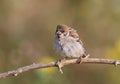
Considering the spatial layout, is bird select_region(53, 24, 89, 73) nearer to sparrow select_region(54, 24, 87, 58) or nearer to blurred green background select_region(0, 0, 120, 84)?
sparrow select_region(54, 24, 87, 58)

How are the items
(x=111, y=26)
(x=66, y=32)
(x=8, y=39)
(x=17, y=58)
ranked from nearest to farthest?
1. (x=66, y=32)
2. (x=17, y=58)
3. (x=8, y=39)
4. (x=111, y=26)

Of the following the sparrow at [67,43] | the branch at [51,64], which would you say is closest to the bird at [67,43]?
the sparrow at [67,43]

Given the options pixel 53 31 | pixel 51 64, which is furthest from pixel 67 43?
pixel 53 31

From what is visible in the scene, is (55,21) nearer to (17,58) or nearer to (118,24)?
(118,24)

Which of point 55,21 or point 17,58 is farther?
point 55,21

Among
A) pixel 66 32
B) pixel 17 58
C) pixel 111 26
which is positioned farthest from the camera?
pixel 111 26

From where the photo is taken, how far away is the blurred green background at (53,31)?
9.65 m

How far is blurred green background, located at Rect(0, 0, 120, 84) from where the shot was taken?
9648mm

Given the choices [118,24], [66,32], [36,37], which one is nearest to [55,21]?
[36,37]

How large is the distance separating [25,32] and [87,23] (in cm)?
115

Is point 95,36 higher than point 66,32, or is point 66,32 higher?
point 66,32

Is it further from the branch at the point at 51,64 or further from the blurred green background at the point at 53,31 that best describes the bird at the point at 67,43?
the blurred green background at the point at 53,31

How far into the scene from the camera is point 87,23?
11.4 meters

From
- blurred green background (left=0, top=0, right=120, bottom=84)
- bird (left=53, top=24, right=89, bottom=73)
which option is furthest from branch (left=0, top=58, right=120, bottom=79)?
blurred green background (left=0, top=0, right=120, bottom=84)
